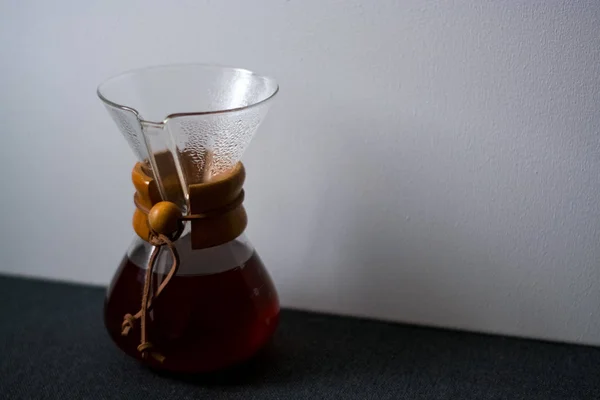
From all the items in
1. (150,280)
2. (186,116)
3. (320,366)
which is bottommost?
(320,366)

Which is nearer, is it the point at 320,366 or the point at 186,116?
the point at 186,116

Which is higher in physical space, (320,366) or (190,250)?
(190,250)

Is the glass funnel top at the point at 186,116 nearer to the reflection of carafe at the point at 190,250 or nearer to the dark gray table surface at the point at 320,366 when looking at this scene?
the reflection of carafe at the point at 190,250

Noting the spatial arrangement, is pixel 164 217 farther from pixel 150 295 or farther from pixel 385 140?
pixel 385 140

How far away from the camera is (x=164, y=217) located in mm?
557

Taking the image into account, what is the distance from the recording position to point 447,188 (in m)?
0.68

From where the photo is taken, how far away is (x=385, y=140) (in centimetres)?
67

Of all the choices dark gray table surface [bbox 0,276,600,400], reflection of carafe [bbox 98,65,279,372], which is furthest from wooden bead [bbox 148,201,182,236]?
dark gray table surface [bbox 0,276,600,400]

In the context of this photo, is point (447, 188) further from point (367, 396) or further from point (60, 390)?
point (60, 390)

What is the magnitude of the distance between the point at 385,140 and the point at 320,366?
24 centimetres

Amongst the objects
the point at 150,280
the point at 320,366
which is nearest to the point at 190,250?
the point at 150,280

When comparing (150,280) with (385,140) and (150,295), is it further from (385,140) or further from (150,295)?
(385,140)

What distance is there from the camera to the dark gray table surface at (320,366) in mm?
627

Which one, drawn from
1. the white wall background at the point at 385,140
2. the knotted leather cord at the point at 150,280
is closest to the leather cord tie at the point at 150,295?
the knotted leather cord at the point at 150,280
